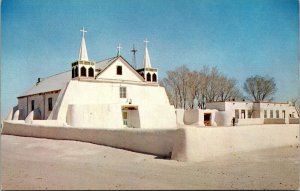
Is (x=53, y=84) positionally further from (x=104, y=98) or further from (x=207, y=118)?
(x=207, y=118)

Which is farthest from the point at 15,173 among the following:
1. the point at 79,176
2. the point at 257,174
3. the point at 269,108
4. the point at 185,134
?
the point at 269,108

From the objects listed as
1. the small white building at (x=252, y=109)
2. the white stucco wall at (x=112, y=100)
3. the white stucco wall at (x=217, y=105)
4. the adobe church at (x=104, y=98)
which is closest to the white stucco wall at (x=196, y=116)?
the small white building at (x=252, y=109)

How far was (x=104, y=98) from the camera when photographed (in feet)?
89.6

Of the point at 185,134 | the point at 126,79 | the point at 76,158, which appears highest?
the point at 126,79

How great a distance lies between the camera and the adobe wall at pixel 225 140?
10742 mm

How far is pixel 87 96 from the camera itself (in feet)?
87.0

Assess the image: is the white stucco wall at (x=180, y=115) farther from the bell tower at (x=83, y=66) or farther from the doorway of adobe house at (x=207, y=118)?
the bell tower at (x=83, y=66)

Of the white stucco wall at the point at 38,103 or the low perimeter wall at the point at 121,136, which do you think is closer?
the low perimeter wall at the point at 121,136

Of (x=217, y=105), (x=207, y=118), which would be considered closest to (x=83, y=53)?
(x=207, y=118)

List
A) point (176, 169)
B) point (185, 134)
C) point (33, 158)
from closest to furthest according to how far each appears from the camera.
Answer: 1. point (176, 169)
2. point (185, 134)
3. point (33, 158)

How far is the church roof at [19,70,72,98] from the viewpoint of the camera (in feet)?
95.3

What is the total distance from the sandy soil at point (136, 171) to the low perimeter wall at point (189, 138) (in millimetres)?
390

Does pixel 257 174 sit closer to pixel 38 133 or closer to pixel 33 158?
pixel 33 158

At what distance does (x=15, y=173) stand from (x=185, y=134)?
16.3 feet
